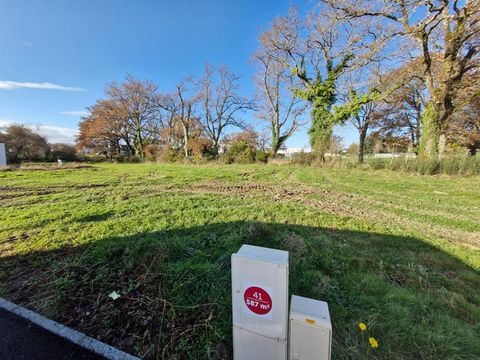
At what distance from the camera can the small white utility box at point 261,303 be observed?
1.16m

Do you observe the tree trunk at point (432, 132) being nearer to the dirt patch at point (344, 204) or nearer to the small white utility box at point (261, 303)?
the dirt patch at point (344, 204)

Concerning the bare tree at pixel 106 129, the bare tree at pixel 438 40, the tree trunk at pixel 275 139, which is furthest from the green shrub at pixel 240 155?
the bare tree at pixel 106 129

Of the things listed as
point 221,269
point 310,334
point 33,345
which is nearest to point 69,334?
point 33,345

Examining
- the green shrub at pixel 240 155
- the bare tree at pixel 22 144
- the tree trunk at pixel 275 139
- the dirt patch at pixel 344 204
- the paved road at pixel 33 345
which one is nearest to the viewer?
the paved road at pixel 33 345

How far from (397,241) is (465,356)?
85.3 inches

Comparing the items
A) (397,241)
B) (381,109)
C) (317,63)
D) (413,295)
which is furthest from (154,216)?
(381,109)

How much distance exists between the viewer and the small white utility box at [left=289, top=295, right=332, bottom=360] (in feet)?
3.78

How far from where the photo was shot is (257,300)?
1.22 meters

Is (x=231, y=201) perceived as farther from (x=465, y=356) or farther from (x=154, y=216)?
(x=465, y=356)

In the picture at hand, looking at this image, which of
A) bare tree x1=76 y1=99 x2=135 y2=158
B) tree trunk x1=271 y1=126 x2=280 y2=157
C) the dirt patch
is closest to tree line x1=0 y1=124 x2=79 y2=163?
bare tree x1=76 y1=99 x2=135 y2=158

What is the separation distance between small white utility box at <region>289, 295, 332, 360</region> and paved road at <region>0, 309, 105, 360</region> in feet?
4.57

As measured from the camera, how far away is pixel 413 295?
2.08 meters

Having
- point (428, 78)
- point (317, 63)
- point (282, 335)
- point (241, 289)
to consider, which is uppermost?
point (317, 63)

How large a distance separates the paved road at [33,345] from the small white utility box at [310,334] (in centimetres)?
139
